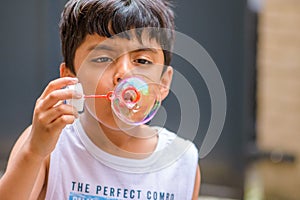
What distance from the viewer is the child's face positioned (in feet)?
3.22

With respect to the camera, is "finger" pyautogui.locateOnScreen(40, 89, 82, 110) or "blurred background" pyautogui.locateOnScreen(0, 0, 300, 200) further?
"blurred background" pyautogui.locateOnScreen(0, 0, 300, 200)

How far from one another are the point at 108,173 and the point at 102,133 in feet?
0.23

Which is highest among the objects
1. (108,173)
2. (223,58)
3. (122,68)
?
(223,58)

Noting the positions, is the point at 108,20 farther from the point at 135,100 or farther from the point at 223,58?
the point at 223,58

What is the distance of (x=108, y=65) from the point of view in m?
0.99

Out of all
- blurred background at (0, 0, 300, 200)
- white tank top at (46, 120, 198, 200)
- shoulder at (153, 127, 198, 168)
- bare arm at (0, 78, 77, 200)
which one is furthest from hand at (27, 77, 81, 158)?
blurred background at (0, 0, 300, 200)

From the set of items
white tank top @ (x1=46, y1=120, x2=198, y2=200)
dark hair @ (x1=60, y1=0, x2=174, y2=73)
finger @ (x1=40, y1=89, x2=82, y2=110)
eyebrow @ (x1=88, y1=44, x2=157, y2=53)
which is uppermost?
dark hair @ (x1=60, y1=0, x2=174, y2=73)

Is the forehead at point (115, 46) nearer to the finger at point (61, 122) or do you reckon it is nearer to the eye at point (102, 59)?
the eye at point (102, 59)

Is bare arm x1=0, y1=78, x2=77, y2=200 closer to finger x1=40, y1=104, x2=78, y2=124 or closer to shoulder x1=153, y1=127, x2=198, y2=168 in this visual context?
finger x1=40, y1=104, x2=78, y2=124

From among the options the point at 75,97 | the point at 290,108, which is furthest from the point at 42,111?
the point at 290,108

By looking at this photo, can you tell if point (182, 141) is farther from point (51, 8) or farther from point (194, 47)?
point (51, 8)

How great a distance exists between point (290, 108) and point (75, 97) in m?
2.27

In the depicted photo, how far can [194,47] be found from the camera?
108 cm

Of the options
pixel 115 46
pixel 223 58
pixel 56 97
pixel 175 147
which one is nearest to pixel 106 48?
pixel 115 46
